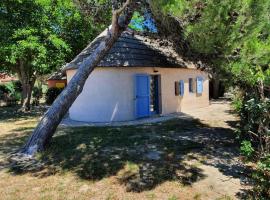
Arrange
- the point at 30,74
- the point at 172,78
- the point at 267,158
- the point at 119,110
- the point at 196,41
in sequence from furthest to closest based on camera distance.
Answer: the point at 30,74, the point at 172,78, the point at 119,110, the point at 196,41, the point at 267,158

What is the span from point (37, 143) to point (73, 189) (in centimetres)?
328

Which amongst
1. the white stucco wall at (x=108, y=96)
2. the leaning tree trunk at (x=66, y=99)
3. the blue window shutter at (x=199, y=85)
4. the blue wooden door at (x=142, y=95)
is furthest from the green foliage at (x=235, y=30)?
the blue window shutter at (x=199, y=85)

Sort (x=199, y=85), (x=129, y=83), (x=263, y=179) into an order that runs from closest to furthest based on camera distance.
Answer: (x=263, y=179) < (x=129, y=83) < (x=199, y=85)

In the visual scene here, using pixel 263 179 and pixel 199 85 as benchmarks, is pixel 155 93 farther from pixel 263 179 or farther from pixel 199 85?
pixel 263 179

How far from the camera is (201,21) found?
7.77 metres

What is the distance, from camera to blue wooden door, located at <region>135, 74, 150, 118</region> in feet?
50.4

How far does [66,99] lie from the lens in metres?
9.59

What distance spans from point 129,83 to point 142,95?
3.22 feet

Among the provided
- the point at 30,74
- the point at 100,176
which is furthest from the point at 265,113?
the point at 30,74

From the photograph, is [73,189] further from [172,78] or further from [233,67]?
[172,78]

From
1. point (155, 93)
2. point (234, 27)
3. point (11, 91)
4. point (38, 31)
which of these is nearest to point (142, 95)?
point (155, 93)

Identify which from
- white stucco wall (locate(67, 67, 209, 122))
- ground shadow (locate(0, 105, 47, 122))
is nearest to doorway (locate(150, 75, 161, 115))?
white stucco wall (locate(67, 67, 209, 122))

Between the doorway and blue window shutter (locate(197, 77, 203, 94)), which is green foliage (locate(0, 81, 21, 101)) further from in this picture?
blue window shutter (locate(197, 77, 203, 94))

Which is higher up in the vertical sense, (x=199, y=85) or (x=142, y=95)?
(x=199, y=85)
